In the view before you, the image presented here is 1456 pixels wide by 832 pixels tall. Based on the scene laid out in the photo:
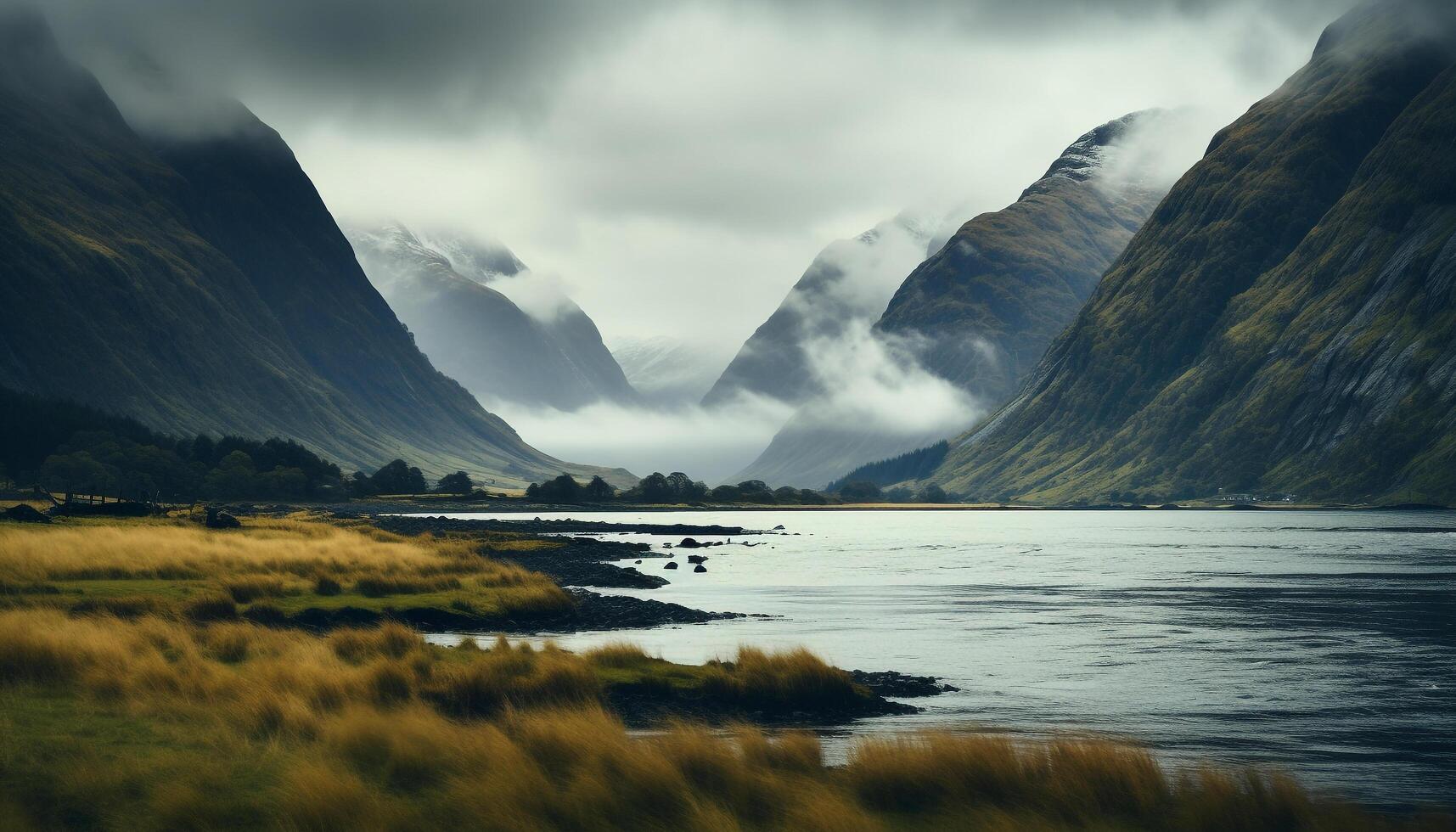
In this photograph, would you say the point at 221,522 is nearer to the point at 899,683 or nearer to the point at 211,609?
the point at 211,609

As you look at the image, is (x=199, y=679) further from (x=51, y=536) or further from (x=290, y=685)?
(x=51, y=536)

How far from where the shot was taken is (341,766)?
19109mm

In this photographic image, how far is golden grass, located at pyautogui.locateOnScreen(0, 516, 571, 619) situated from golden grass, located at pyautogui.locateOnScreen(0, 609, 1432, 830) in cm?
1546

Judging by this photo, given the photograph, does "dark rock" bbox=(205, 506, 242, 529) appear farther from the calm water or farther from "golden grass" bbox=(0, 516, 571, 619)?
the calm water

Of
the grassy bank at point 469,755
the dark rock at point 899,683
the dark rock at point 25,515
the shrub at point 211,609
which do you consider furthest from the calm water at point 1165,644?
the dark rock at point 25,515

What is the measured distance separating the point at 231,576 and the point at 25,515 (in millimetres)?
34187

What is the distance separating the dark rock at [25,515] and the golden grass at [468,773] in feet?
185

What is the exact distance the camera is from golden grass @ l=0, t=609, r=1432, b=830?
690 inches

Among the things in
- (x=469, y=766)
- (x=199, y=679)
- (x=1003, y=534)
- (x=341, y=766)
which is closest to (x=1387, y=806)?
(x=469, y=766)

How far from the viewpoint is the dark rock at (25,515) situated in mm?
75575

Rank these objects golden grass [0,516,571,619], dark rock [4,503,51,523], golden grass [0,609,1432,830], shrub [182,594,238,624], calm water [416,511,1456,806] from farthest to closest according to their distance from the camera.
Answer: dark rock [4,503,51,523] → golden grass [0,516,571,619] → shrub [182,594,238,624] → calm water [416,511,1456,806] → golden grass [0,609,1432,830]

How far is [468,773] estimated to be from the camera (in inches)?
757

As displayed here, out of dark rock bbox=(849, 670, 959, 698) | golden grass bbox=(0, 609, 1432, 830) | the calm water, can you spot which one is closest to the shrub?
the calm water

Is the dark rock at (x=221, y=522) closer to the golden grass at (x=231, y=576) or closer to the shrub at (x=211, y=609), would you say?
the golden grass at (x=231, y=576)
